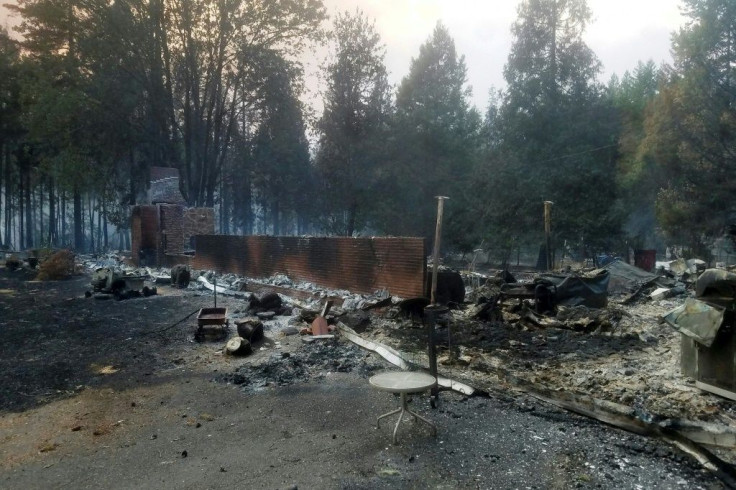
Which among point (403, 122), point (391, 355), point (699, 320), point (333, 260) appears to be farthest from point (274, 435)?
point (403, 122)

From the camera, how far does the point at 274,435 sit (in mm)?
4949

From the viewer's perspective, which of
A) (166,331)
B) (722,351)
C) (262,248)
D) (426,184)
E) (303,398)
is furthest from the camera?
(426,184)

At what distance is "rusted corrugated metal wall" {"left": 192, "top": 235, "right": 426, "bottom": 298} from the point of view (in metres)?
11.3

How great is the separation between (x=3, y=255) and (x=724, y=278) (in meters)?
40.2

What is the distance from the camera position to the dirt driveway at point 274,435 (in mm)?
4020

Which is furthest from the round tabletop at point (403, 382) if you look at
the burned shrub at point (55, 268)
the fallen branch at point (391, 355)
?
the burned shrub at point (55, 268)

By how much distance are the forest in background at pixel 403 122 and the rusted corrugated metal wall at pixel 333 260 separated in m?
10.8

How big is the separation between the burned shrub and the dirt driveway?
1390 cm

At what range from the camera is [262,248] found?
17.8 m

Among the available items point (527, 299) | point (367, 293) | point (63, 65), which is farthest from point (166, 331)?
point (63, 65)

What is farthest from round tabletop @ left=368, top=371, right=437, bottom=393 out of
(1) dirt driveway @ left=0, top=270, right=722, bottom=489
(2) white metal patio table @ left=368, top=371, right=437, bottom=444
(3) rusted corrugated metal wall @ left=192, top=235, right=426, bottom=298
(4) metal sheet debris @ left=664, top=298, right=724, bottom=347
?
(3) rusted corrugated metal wall @ left=192, top=235, right=426, bottom=298

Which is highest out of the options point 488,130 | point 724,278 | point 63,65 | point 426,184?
point 63,65

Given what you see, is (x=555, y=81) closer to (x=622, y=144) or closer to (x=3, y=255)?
(x=622, y=144)

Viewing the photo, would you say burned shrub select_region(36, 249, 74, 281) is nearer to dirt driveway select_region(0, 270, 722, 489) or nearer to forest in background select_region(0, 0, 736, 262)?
forest in background select_region(0, 0, 736, 262)
